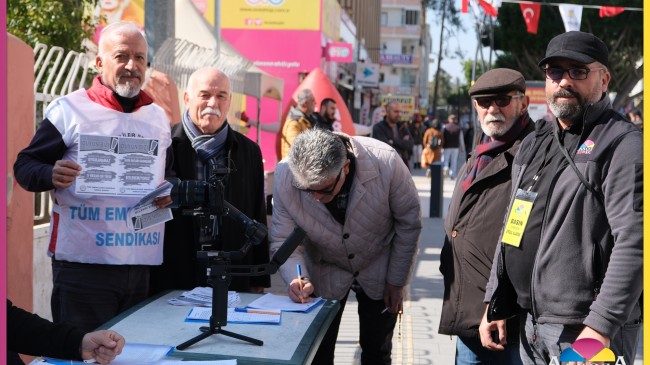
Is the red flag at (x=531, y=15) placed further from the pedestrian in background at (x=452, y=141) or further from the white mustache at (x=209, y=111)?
the white mustache at (x=209, y=111)

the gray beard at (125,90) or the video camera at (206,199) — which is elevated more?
the gray beard at (125,90)

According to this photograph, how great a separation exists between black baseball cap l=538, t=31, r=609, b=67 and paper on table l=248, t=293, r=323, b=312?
60.1 inches

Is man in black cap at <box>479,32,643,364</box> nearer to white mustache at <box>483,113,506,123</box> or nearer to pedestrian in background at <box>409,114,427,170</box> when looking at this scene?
white mustache at <box>483,113,506,123</box>

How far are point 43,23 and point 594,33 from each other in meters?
32.6

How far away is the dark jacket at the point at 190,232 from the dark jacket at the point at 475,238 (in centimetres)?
103

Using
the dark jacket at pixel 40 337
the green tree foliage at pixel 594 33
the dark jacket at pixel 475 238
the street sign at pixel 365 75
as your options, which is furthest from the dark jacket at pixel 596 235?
the street sign at pixel 365 75

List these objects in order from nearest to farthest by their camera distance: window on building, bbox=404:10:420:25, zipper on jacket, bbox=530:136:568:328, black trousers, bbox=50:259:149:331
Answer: zipper on jacket, bbox=530:136:568:328, black trousers, bbox=50:259:149:331, window on building, bbox=404:10:420:25

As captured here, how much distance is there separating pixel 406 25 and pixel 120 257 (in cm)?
11603

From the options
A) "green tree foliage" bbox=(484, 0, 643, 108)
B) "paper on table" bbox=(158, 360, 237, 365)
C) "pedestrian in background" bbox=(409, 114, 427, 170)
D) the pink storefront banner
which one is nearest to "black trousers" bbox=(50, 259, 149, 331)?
"paper on table" bbox=(158, 360, 237, 365)

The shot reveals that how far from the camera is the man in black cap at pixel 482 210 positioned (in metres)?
4.17

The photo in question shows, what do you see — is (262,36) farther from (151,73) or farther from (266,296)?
(266,296)

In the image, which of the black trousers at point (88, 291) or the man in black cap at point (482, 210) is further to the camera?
the black trousers at point (88, 291)

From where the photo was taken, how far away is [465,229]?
14.0ft

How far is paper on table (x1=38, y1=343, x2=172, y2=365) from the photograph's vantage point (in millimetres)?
3242
